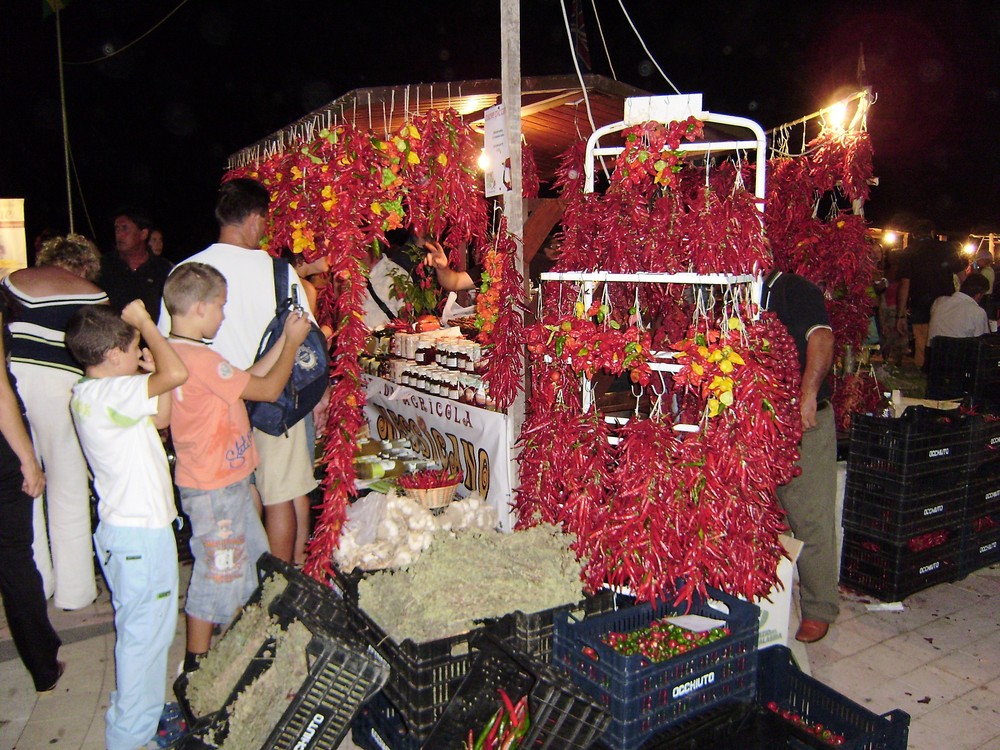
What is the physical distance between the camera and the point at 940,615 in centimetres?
408

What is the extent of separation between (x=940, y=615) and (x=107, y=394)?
4514mm

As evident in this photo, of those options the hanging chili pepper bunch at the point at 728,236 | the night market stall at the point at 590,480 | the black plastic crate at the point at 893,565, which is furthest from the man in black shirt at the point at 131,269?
the black plastic crate at the point at 893,565

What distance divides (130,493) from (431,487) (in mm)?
2079

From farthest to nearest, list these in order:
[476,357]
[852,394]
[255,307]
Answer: [852,394] → [476,357] → [255,307]

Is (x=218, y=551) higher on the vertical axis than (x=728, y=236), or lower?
lower

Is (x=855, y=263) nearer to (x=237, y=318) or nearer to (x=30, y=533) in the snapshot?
(x=237, y=318)

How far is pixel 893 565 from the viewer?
13.6 ft

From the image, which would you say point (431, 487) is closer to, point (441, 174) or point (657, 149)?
point (441, 174)

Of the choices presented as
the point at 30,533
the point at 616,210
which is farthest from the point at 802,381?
the point at 30,533

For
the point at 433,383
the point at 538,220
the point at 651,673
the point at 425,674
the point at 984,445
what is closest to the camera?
the point at 651,673

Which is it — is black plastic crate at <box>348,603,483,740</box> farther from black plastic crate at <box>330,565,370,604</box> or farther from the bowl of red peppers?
the bowl of red peppers

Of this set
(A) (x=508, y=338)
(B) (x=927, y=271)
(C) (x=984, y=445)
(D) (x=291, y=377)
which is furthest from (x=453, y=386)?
(B) (x=927, y=271)

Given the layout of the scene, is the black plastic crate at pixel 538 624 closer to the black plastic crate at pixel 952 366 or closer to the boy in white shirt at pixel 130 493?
the boy in white shirt at pixel 130 493

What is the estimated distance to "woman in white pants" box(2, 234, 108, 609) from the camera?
143 inches
